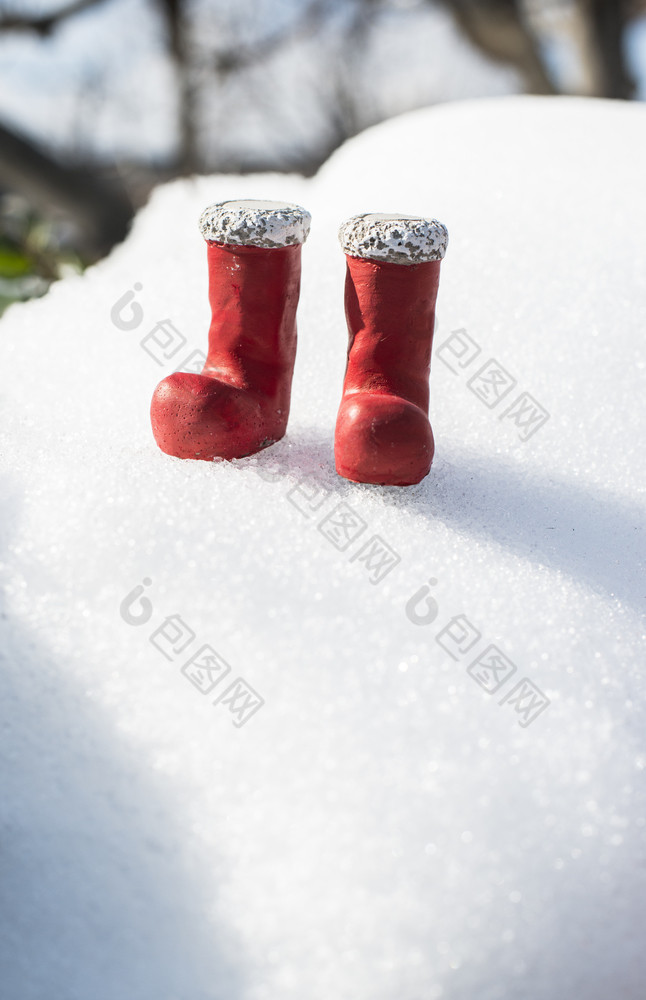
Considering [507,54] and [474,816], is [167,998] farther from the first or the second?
[507,54]

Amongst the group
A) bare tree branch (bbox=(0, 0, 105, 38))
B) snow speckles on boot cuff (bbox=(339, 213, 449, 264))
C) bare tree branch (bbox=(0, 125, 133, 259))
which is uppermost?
snow speckles on boot cuff (bbox=(339, 213, 449, 264))

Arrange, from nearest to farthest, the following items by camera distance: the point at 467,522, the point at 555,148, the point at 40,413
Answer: the point at 467,522, the point at 40,413, the point at 555,148

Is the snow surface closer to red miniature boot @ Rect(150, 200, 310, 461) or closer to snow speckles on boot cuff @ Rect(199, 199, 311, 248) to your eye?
red miniature boot @ Rect(150, 200, 310, 461)

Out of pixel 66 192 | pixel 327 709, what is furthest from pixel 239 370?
pixel 66 192

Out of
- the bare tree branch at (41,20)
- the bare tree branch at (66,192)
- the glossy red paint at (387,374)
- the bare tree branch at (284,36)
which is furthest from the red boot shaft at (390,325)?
the bare tree branch at (284,36)

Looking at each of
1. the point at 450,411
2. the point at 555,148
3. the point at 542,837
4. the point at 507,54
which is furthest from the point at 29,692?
the point at 507,54

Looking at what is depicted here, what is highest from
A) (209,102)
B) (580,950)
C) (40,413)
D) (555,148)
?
(555,148)

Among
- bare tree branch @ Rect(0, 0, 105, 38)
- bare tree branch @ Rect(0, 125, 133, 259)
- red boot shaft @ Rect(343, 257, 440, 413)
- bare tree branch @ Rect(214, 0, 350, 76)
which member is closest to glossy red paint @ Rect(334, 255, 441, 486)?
red boot shaft @ Rect(343, 257, 440, 413)

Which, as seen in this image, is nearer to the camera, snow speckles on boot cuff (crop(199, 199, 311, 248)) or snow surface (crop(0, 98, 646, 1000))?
snow surface (crop(0, 98, 646, 1000))
